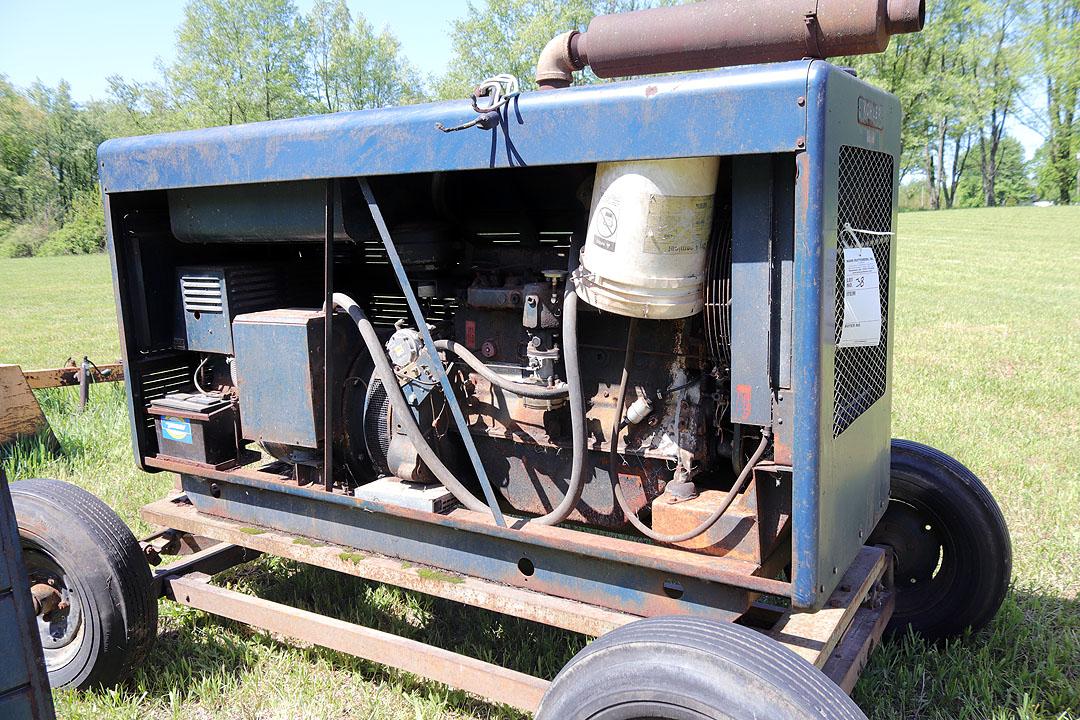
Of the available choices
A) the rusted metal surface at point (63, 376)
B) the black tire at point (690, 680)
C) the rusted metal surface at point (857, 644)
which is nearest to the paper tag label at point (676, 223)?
the black tire at point (690, 680)

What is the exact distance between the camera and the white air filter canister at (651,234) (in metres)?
2.05

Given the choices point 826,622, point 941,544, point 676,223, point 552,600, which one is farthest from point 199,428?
point 941,544

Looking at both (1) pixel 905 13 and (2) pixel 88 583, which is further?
(2) pixel 88 583

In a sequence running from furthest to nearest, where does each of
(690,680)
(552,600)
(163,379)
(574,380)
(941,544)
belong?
(163,379), (941,544), (552,600), (574,380), (690,680)

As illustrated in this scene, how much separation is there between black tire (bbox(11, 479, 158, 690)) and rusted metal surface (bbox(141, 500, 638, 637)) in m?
0.30

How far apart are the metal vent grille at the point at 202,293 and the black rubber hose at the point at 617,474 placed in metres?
1.58

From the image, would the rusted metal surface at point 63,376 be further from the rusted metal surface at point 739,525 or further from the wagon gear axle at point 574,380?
the rusted metal surface at point 739,525

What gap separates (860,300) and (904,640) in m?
1.66

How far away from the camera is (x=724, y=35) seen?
2.24 metres

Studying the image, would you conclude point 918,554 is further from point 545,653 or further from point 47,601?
point 47,601

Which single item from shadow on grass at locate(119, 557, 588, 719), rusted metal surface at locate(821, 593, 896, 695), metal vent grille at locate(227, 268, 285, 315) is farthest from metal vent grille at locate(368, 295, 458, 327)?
rusted metal surface at locate(821, 593, 896, 695)

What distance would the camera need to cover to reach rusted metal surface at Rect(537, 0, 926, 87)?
2.06m

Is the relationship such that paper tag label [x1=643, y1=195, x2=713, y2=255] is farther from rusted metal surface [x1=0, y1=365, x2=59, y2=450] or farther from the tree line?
the tree line

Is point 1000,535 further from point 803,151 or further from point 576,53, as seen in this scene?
point 576,53
